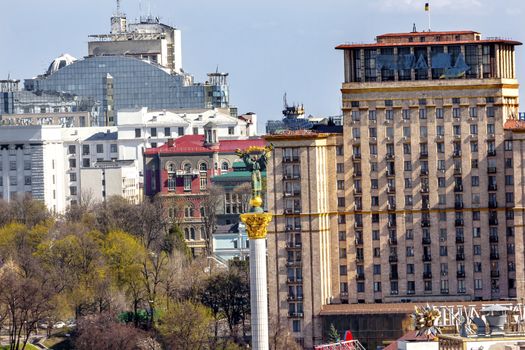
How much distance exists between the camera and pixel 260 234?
175 m

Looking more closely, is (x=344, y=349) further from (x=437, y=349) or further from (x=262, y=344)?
(x=437, y=349)

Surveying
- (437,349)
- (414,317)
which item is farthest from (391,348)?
(437,349)

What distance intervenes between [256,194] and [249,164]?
28.1 feet

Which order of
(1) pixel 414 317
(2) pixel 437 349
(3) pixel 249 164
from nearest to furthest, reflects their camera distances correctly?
(2) pixel 437 349, (1) pixel 414 317, (3) pixel 249 164

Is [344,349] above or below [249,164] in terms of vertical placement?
below

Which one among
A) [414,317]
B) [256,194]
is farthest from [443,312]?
[256,194]

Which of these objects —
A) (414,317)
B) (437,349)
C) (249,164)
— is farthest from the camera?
(249,164)

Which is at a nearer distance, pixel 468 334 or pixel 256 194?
pixel 468 334

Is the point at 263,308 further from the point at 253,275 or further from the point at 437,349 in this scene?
the point at 437,349

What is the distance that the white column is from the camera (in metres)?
173

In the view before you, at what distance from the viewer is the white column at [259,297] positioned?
17325cm

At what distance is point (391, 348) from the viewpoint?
179 meters

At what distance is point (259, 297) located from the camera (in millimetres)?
173625

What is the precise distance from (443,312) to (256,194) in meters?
15.7
